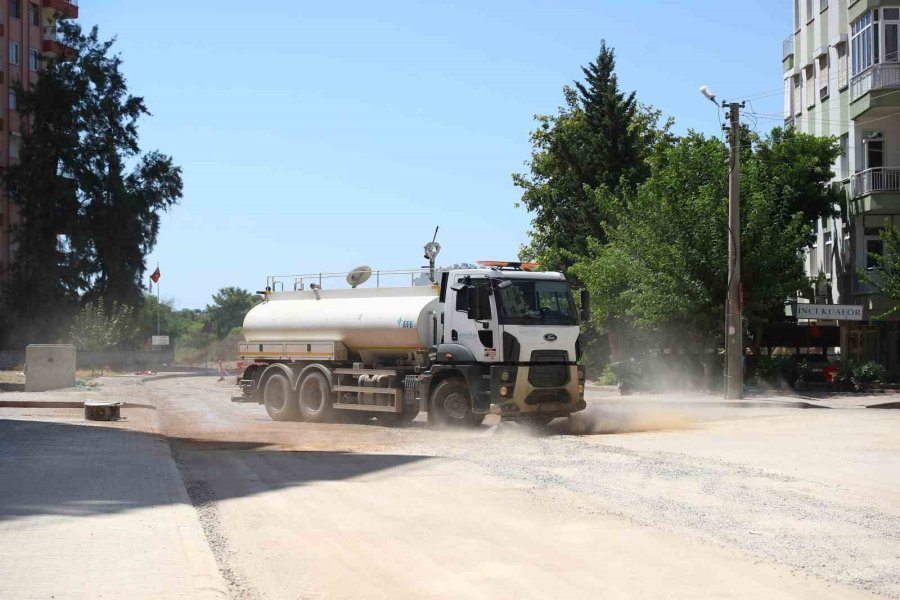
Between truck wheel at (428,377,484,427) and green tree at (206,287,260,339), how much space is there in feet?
393

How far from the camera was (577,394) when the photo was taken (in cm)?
2041

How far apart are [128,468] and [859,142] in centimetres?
3438

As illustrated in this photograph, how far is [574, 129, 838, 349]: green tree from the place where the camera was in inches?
1303

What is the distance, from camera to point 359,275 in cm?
2362

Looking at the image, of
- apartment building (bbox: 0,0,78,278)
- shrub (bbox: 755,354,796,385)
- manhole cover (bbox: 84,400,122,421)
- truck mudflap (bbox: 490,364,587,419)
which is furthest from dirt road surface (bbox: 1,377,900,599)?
apartment building (bbox: 0,0,78,278)

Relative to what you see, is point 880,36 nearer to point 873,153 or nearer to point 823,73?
point 873,153

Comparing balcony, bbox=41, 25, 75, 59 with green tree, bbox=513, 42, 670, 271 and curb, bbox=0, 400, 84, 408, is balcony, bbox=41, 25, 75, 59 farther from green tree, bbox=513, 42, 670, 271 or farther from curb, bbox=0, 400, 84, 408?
curb, bbox=0, 400, 84, 408

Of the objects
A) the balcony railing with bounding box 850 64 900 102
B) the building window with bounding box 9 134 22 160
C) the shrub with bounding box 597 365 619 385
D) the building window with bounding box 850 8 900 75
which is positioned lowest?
the shrub with bounding box 597 365 619 385

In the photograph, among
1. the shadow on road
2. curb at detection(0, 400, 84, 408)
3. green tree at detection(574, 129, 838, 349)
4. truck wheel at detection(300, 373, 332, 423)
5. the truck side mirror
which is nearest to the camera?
the shadow on road

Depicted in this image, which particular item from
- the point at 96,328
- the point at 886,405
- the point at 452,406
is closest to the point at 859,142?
the point at 886,405

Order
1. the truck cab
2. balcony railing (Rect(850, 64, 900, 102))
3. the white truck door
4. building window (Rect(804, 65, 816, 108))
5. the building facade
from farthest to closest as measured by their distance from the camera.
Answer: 1. building window (Rect(804, 65, 816, 108))
2. the building facade
3. balcony railing (Rect(850, 64, 900, 102))
4. the white truck door
5. the truck cab

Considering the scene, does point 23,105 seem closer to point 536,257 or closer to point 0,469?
point 536,257

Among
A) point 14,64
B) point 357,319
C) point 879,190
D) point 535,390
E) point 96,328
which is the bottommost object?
point 535,390

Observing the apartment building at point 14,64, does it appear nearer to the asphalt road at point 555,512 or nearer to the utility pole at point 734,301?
the utility pole at point 734,301
